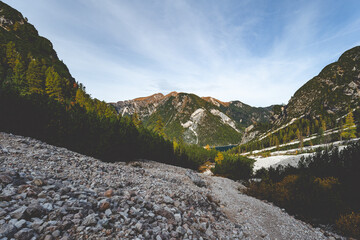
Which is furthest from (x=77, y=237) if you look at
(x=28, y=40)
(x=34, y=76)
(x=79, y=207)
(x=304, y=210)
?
(x=28, y=40)

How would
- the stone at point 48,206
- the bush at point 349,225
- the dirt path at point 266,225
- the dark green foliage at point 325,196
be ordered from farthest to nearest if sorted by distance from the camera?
the dark green foliage at point 325,196, the bush at point 349,225, the dirt path at point 266,225, the stone at point 48,206

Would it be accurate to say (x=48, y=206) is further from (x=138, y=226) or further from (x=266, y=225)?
(x=266, y=225)

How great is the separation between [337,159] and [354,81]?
24912 cm

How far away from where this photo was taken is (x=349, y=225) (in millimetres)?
8172

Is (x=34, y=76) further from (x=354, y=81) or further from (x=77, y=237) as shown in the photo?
(x=354, y=81)

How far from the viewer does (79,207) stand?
13.4ft

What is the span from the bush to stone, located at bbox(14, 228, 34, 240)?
1331 centimetres

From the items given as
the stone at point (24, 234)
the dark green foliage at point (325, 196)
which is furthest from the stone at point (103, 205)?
the dark green foliage at point (325, 196)

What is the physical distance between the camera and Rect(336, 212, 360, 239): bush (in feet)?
26.2

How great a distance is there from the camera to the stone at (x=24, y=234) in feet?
9.05

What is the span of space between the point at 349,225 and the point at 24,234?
13405mm

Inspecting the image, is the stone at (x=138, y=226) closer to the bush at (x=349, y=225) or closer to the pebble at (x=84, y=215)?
the pebble at (x=84, y=215)

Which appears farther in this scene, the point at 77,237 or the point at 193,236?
the point at 193,236

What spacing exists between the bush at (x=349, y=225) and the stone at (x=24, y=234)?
13313 mm
